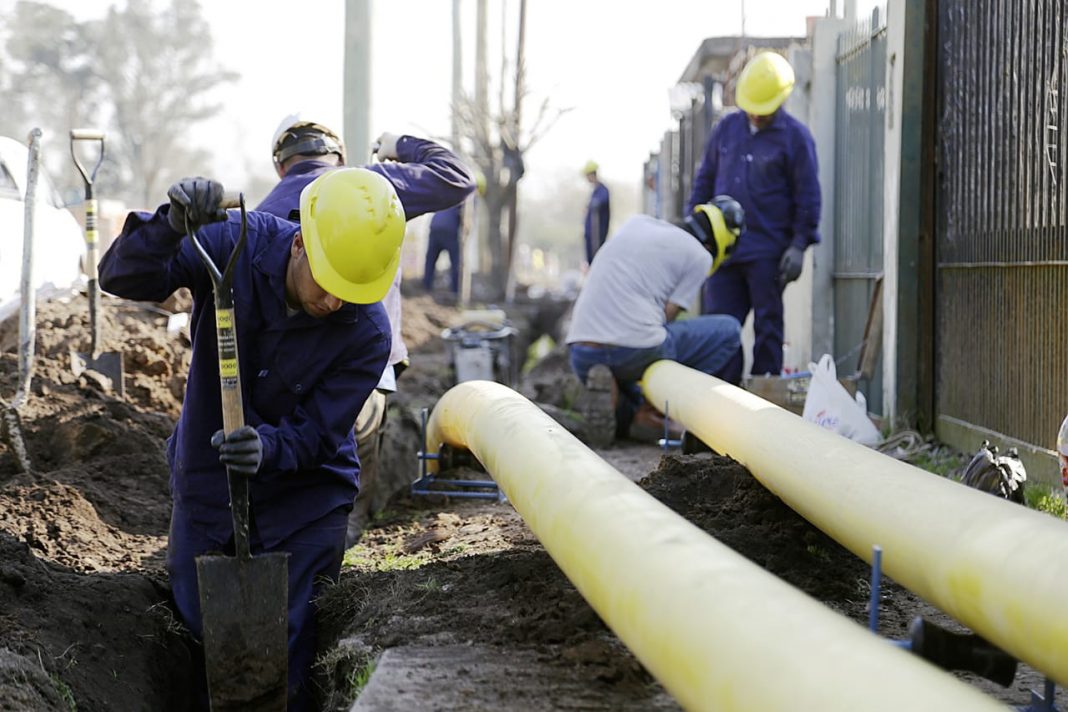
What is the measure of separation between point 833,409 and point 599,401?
157 centimetres

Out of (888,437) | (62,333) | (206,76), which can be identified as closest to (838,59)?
(888,437)

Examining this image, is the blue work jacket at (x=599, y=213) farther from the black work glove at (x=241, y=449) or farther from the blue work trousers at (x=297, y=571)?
the black work glove at (x=241, y=449)

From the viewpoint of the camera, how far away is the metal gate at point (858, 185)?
859 centimetres

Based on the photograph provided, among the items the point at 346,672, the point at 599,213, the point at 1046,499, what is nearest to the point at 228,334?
the point at 346,672

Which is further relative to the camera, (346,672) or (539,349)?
(539,349)

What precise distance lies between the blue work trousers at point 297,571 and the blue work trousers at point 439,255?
1383cm

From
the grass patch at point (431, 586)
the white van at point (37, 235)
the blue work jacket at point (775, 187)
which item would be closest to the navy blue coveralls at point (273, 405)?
the grass patch at point (431, 586)

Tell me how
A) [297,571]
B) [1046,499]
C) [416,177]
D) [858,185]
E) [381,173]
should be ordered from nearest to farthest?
[297,571]
[1046,499]
[381,173]
[416,177]
[858,185]

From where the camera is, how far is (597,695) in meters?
2.91

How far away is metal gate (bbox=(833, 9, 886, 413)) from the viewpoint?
28.2 feet

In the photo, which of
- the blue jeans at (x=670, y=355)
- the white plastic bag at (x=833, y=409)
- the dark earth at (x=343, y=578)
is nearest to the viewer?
the dark earth at (x=343, y=578)

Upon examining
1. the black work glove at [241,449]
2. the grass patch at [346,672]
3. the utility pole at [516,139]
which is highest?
the utility pole at [516,139]

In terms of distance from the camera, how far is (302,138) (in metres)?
5.38

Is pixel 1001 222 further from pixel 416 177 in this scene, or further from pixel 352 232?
pixel 352 232
